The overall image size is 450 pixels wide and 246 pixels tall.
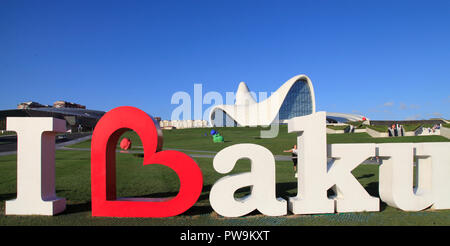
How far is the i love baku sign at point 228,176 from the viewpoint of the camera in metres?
5.56

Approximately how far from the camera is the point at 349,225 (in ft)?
16.4

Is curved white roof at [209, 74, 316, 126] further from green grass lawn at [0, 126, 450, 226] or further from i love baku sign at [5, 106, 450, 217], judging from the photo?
i love baku sign at [5, 106, 450, 217]

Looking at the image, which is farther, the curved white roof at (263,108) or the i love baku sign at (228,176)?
the curved white roof at (263,108)

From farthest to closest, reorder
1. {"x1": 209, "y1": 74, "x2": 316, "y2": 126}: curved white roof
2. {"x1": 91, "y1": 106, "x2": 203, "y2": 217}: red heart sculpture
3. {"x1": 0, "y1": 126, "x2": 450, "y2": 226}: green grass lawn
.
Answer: {"x1": 209, "y1": 74, "x2": 316, "y2": 126}: curved white roof
{"x1": 91, "y1": 106, "x2": 203, "y2": 217}: red heart sculpture
{"x1": 0, "y1": 126, "x2": 450, "y2": 226}: green grass lawn

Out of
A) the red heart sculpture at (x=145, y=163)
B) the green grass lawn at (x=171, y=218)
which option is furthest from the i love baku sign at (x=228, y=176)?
the green grass lawn at (x=171, y=218)

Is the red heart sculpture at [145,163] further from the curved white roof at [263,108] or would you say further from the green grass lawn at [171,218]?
the curved white roof at [263,108]

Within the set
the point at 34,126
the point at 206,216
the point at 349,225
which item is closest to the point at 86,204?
the point at 34,126

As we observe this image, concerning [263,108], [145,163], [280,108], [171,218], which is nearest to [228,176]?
[171,218]

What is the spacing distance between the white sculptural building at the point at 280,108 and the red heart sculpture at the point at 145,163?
5936 cm

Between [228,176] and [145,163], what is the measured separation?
1.69m

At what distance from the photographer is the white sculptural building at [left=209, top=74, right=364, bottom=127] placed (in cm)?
6569

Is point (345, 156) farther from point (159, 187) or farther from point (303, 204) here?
point (159, 187)

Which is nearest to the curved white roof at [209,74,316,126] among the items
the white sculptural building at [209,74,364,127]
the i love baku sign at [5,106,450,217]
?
the white sculptural building at [209,74,364,127]

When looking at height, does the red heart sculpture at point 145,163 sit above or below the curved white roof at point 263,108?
below
